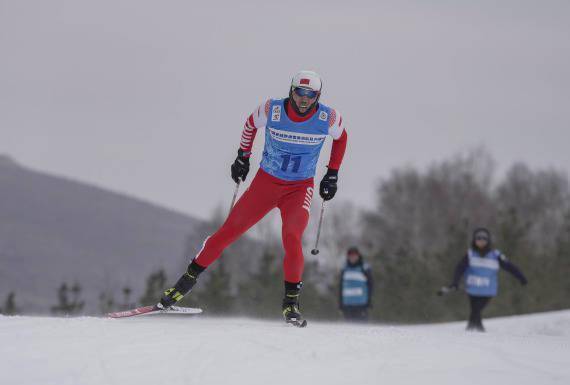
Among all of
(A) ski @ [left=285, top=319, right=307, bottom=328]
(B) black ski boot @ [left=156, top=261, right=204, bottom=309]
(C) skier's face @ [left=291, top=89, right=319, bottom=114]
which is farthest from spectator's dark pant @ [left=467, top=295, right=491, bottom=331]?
(C) skier's face @ [left=291, top=89, right=319, bottom=114]

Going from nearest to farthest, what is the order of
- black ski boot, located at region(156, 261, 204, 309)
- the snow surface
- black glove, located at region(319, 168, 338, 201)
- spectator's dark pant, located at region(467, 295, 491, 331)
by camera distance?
the snow surface → black ski boot, located at region(156, 261, 204, 309) → black glove, located at region(319, 168, 338, 201) → spectator's dark pant, located at region(467, 295, 491, 331)

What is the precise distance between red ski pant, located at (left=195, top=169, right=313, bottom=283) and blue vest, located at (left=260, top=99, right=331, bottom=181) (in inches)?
3.7

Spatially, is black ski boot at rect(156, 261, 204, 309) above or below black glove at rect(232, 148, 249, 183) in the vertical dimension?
below

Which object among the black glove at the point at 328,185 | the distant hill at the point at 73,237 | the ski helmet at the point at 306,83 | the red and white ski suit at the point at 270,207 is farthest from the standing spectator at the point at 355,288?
the distant hill at the point at 73,237

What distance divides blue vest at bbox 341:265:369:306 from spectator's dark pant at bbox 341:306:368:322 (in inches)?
3.8

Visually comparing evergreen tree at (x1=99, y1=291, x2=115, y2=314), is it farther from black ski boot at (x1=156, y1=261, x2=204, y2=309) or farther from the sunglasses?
the sunglasses

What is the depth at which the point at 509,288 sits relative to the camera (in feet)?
77.3

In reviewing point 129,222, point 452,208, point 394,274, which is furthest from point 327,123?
point 129,222

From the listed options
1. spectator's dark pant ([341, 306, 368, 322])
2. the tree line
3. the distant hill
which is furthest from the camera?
the distant hill

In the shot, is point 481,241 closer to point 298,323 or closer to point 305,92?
point 298,323

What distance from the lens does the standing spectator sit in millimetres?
14031

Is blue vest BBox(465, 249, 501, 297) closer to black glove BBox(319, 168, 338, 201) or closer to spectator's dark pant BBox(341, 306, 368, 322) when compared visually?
spectator's dark pant BBox(341, 306, 368, 322)

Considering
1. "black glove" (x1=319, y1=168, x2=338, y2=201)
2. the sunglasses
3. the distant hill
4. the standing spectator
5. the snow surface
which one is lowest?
the snow surface

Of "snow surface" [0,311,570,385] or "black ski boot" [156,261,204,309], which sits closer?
"snow surface" [0,311,570,385]
